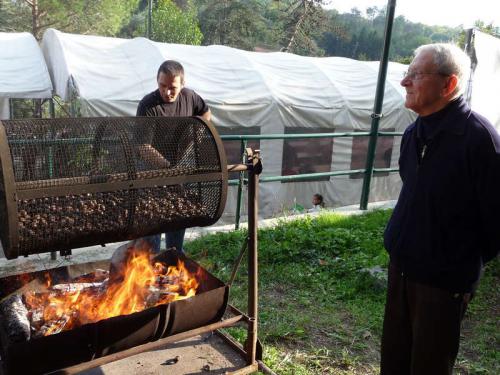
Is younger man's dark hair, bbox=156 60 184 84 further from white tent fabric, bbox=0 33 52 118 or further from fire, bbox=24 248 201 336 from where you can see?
white tent fabric, bbox=0 33 52 118

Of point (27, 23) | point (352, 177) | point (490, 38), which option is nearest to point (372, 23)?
point (27, 23)

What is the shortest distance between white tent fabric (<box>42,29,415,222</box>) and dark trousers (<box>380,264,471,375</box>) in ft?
31.3

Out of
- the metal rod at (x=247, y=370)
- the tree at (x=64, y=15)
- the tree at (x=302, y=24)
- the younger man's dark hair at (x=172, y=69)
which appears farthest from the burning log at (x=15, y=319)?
the tree at (x=302, y=24)

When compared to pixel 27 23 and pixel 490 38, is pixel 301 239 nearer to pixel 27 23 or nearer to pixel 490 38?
pixel 490 38

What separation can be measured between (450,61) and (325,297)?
2.61 m

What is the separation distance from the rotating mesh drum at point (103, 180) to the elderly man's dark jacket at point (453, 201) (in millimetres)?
1062

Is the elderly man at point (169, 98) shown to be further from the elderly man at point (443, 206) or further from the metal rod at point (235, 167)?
the elderly man at point (443, 206)

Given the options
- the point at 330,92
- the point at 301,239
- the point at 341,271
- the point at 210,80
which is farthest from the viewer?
the point at 330,92

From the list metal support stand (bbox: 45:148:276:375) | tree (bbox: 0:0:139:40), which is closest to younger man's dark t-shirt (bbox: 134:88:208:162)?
metal support stand (bbox: 45:148:276:375)

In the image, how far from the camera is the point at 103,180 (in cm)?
225

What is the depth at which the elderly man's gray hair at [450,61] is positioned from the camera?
227 cm

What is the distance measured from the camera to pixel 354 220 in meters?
6.38

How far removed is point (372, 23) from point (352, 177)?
66.2 meters

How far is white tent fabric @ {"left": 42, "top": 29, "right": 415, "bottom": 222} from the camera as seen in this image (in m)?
11.4
